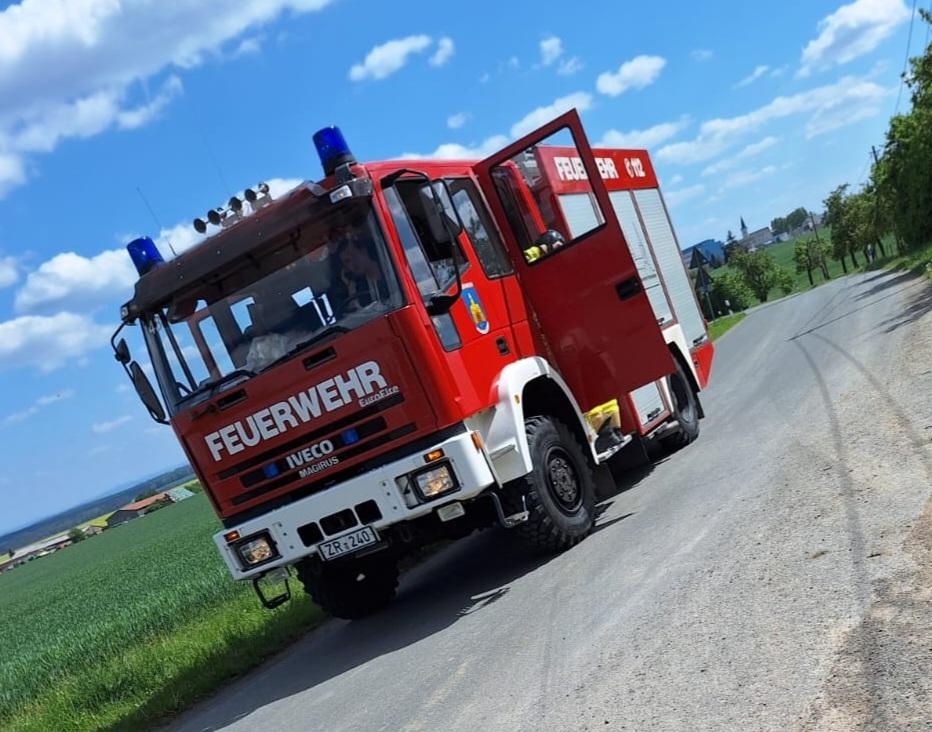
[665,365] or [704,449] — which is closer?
[665,365]

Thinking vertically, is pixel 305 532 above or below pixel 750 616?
above

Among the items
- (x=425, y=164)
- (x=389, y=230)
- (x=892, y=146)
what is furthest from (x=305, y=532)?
(x=892, y=146)

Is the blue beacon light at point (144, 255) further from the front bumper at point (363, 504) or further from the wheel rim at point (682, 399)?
the wheel rim at point (682, 399)

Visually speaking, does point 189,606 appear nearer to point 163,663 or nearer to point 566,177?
point 163,663

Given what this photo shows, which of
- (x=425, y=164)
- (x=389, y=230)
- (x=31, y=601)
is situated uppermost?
(x=425, y=164)

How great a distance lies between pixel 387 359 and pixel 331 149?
5.13 ft

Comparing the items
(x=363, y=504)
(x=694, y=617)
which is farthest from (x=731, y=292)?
(x=694, y=617)

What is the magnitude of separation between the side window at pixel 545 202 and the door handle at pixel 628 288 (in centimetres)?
54

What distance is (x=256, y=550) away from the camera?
6.88 meters

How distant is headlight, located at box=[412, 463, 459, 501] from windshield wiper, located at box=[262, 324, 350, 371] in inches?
43.6

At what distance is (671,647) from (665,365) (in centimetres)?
368

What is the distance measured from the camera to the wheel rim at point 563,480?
7.31 meters

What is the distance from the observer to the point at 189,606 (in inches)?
534

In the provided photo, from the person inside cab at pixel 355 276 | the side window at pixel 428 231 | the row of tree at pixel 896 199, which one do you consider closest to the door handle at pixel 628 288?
the side window at pixel 428 231
